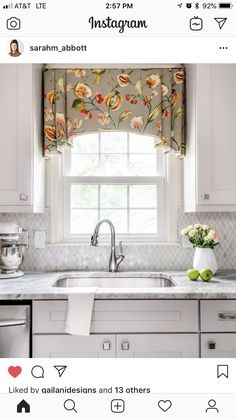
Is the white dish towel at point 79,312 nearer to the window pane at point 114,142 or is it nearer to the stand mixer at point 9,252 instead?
the stand mixer at point 9,252

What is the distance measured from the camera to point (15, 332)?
1567 mm

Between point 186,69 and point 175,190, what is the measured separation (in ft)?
2.50

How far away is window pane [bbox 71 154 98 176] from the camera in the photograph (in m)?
2.31

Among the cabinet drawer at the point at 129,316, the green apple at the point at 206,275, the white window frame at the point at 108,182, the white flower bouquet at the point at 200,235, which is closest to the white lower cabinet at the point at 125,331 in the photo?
the cabinet drawer at the point at 129,316

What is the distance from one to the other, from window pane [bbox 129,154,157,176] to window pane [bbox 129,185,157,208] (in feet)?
0.29

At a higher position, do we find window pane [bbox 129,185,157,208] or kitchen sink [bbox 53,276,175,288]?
window pane [bbox 129,185,157,208]

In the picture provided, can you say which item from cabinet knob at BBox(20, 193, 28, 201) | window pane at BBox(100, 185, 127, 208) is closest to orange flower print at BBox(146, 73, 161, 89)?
window pane at BBox(100, 185, 127, 208)

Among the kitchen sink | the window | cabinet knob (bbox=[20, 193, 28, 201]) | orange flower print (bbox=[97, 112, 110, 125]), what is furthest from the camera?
the window

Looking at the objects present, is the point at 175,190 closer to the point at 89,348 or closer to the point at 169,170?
the point at 169,170

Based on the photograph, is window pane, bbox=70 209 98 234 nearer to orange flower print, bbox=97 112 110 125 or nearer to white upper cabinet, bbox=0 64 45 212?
white upper cabinet, bbox=0 64 45 212

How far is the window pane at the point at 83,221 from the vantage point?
229cm
